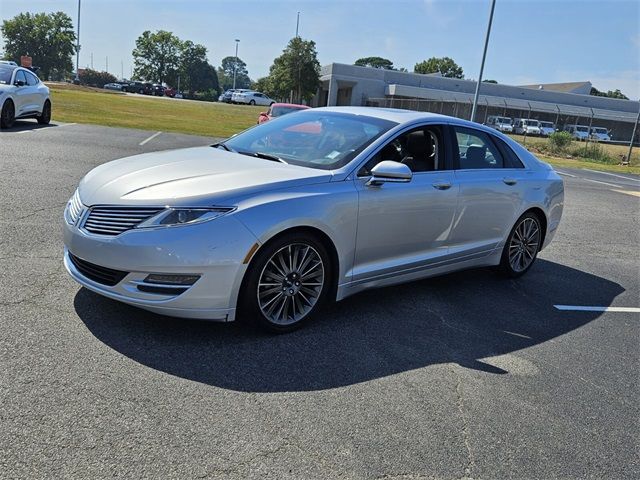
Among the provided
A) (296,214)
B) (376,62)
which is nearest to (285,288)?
(296,214)

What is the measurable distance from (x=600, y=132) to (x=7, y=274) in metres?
62.8

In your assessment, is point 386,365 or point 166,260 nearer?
point 166,260

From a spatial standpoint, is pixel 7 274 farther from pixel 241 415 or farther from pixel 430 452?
pixel 430 452

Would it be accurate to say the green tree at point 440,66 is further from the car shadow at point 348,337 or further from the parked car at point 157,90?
the car shadow at point 348,337

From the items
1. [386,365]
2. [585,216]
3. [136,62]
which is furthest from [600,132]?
[136,62]

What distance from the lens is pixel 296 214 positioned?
155 inches

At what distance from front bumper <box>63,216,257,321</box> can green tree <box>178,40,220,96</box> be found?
361 ft

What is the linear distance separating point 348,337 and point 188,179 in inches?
64.6

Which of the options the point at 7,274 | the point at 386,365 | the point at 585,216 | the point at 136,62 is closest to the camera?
the point at 386,365

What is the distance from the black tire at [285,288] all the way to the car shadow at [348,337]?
14cm

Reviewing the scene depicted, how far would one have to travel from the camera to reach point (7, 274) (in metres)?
4.64

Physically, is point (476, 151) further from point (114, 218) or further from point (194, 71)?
point (194, 71)

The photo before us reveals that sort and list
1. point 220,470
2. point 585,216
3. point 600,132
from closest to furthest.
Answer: point 220,470 < point 585,216 < point 600,132

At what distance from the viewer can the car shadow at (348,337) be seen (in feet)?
11.8
